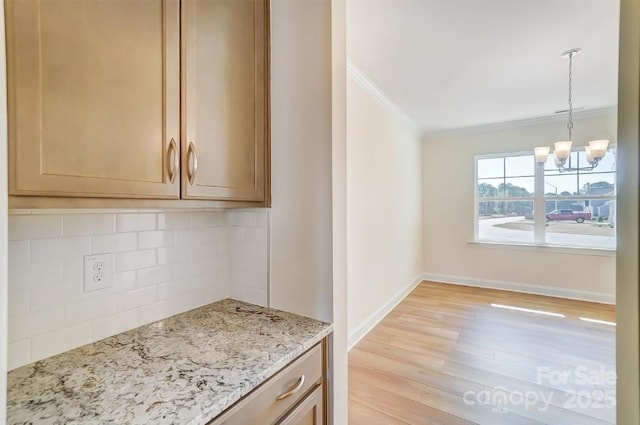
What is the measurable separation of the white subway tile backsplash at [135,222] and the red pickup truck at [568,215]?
5.00 m

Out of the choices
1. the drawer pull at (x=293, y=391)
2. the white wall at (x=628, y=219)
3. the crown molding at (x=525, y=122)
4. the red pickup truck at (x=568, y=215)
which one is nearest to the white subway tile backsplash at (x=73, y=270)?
the drawer pull at (x=293, y=391)

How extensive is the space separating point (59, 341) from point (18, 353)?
96 millimetres

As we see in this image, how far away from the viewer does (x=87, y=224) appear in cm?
100

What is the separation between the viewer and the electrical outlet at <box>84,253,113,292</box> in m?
1.00

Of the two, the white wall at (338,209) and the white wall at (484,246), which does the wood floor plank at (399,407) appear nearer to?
the white wall at (338,209)

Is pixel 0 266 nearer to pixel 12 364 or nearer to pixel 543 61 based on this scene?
pixel 12 364

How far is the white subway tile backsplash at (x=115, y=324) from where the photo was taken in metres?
1.04

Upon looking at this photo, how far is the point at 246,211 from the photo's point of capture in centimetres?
142

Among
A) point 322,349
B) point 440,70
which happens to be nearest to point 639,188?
point 322,349

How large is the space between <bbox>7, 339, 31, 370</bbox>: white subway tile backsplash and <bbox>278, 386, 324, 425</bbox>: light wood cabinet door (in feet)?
2.59

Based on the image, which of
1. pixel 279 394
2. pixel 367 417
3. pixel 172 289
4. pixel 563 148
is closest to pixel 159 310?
pixel 172 289

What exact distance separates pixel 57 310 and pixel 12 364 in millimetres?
163

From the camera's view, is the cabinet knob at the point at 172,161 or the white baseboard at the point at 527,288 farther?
the white baseboard at the point at 527,288

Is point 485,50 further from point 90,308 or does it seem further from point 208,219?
point 90,308
